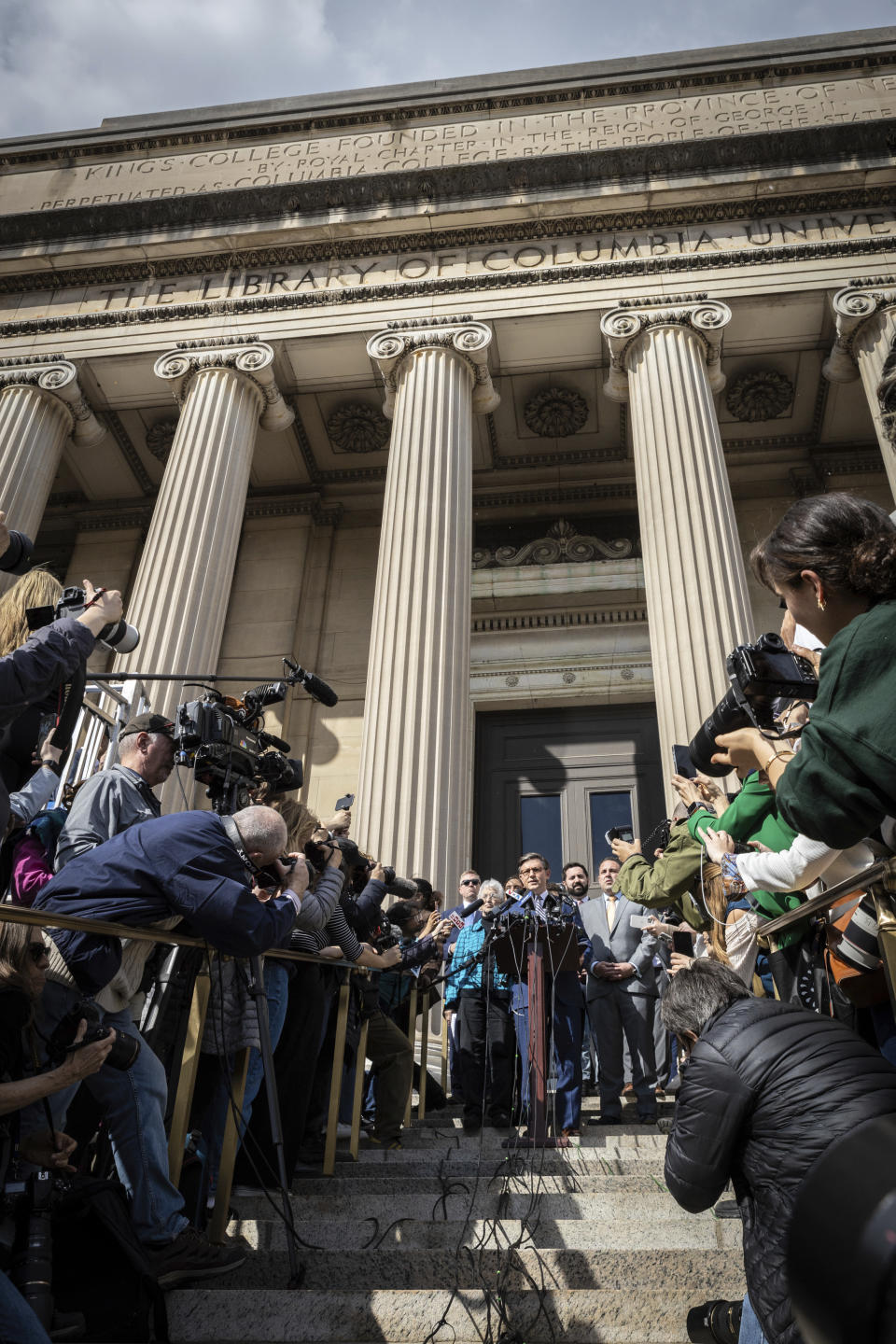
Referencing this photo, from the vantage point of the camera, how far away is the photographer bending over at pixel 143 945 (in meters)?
2.84

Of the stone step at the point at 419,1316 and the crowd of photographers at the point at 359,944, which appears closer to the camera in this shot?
the crowd of photographers at the point at 359,944

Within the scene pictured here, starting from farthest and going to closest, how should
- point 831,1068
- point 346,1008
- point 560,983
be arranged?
point 560,983
point 346,1008
point 831,1068

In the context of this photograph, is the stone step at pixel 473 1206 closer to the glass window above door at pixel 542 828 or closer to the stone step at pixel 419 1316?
the stone step at pixel 419 1316

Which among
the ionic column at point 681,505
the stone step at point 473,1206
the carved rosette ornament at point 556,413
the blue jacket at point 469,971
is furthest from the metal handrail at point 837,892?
the carved rosette ornament at point 556,413

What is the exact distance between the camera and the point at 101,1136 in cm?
333

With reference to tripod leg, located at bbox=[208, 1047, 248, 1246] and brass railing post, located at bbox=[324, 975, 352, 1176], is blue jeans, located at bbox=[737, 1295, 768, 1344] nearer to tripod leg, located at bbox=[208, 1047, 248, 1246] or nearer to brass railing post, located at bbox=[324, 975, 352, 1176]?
tripod leg, located at bbox=[208, 1047, 248, 1246]

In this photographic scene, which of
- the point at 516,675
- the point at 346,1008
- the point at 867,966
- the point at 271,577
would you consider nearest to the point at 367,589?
the point at 271,577

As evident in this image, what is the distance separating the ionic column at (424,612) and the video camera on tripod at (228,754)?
14.4 feet

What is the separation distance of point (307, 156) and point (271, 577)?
22.3 feet

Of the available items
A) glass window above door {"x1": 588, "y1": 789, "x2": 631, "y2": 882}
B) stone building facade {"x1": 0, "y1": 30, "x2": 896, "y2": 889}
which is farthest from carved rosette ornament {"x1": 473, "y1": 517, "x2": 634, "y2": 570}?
glass window above door {"x1": 588, "y1": 789, "x2": 631, "y2": 882}

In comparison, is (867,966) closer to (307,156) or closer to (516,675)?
(516,675)

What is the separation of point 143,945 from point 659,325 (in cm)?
1085

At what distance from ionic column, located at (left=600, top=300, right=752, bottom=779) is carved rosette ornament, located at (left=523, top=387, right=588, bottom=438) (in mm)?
1865

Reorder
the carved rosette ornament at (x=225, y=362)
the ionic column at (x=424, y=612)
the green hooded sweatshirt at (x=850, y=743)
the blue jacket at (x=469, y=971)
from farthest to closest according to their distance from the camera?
1. the carved rosette ornament at (x=225, y=362)
2. the ionic column at (x=424, y=612)
3. the blue jacket at (x=469, y=971)
4. the green hooded sweatshirt at (x=850, y=743)
